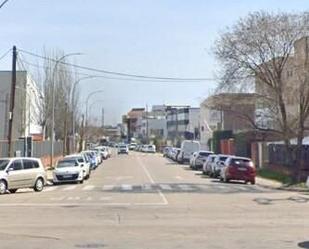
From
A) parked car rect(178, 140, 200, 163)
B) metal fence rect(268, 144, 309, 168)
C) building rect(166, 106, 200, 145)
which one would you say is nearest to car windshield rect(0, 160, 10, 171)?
metal fence rect(268, 144, 309, 168)

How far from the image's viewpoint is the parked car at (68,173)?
4178 centimetres

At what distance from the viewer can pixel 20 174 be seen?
33469 mm

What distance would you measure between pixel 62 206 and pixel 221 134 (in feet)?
217

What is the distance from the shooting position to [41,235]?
15430 mm

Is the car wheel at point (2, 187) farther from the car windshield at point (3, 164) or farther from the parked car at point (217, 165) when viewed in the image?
the parked car at point (217, 165)

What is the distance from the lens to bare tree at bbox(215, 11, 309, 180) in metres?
38.8

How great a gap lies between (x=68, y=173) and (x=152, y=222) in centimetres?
2382

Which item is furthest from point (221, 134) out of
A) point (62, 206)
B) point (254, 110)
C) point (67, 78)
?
point (62, 206)

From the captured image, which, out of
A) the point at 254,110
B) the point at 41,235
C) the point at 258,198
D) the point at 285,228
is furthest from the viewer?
the point at 254,110

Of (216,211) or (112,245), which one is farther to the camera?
(216,211)

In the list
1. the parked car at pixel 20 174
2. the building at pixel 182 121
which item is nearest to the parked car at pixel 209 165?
the parked car at pixel 20 174

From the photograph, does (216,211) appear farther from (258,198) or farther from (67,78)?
(67,78)

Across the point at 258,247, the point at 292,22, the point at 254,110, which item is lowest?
the point at 258,247

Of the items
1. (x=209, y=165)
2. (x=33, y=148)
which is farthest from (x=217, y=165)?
(x=33, y=148)
